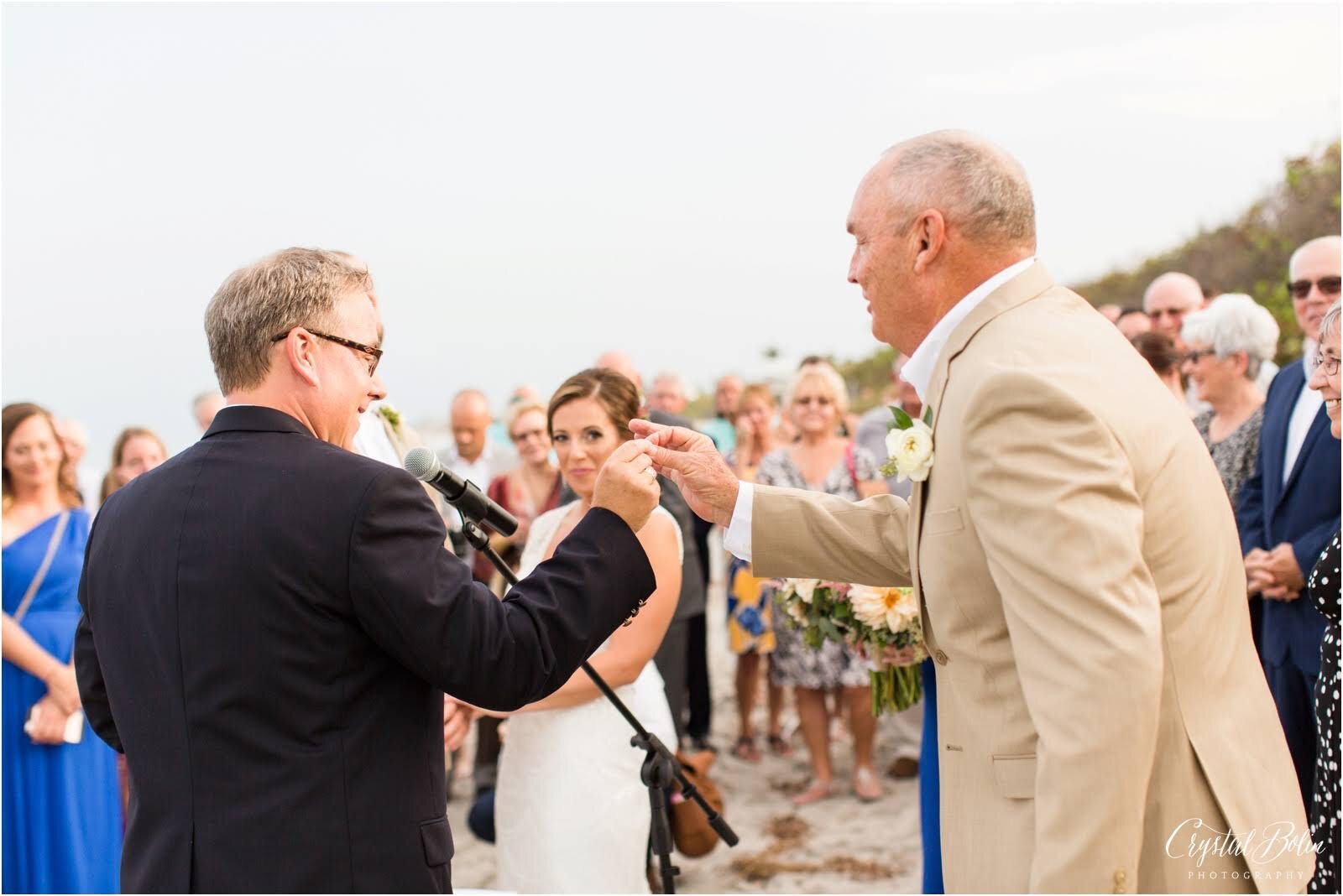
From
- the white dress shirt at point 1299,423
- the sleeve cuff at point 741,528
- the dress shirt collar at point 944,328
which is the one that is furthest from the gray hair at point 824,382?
the dress shirt collar at point 944,328

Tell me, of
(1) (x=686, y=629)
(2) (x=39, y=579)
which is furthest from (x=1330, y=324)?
(2) (x=39, y=579)

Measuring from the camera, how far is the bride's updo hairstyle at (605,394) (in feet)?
14.9

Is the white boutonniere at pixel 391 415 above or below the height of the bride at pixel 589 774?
above

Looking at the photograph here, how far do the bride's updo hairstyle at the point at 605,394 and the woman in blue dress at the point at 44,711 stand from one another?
2744 mm

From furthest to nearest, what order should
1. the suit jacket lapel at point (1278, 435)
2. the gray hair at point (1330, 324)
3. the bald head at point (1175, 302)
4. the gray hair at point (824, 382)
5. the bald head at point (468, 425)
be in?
the bald head at point (468, 425) < the bald head at point (1175, 302) < the gray hair at point (824, 382) < the suit jacket lapel at point (1278, 435) < the gray hair at point (1330, 324)

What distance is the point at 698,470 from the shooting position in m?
3.07

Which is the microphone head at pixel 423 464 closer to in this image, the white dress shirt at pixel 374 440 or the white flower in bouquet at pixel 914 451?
the white flower in bouquet at pixel 914 451

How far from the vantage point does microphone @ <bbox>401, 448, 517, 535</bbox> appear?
288 centimetres

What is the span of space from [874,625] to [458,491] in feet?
6.80

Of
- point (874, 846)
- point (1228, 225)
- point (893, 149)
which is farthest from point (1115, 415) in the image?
point (1228, 225)

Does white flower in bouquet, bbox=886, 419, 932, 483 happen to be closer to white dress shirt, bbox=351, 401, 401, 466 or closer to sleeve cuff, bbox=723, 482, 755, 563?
sleeve cuff, bbox=723, 482, 755, 563

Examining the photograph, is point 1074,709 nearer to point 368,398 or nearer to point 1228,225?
point 368,398

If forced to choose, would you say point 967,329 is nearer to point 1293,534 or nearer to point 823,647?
point 1293,534

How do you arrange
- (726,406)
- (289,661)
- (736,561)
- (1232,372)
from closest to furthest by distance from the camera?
(289,661) < (1232,372) < (736,561) < (726,406)
